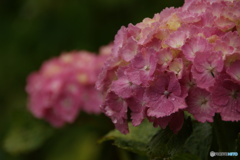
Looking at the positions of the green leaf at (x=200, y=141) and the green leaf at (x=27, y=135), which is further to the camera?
the green leaf at (x=27, y=135)

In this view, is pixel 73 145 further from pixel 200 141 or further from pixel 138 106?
pixel 138 106

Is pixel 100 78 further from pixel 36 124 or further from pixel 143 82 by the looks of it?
pixel 36 124

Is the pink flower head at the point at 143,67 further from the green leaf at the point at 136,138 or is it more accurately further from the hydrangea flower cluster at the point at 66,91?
the hydrangea flower cluster at the point at 66,91

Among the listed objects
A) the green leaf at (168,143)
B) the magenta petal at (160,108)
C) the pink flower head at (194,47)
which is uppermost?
the pink flower head at (194,47)

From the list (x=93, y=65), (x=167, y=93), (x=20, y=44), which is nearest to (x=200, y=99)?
(x=167, y=93)

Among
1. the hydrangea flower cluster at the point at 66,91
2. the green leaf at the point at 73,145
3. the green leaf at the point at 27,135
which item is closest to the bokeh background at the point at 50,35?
the green leaf at the point at 73,145

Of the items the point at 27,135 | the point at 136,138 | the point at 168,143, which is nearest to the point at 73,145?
the point at 27,135
